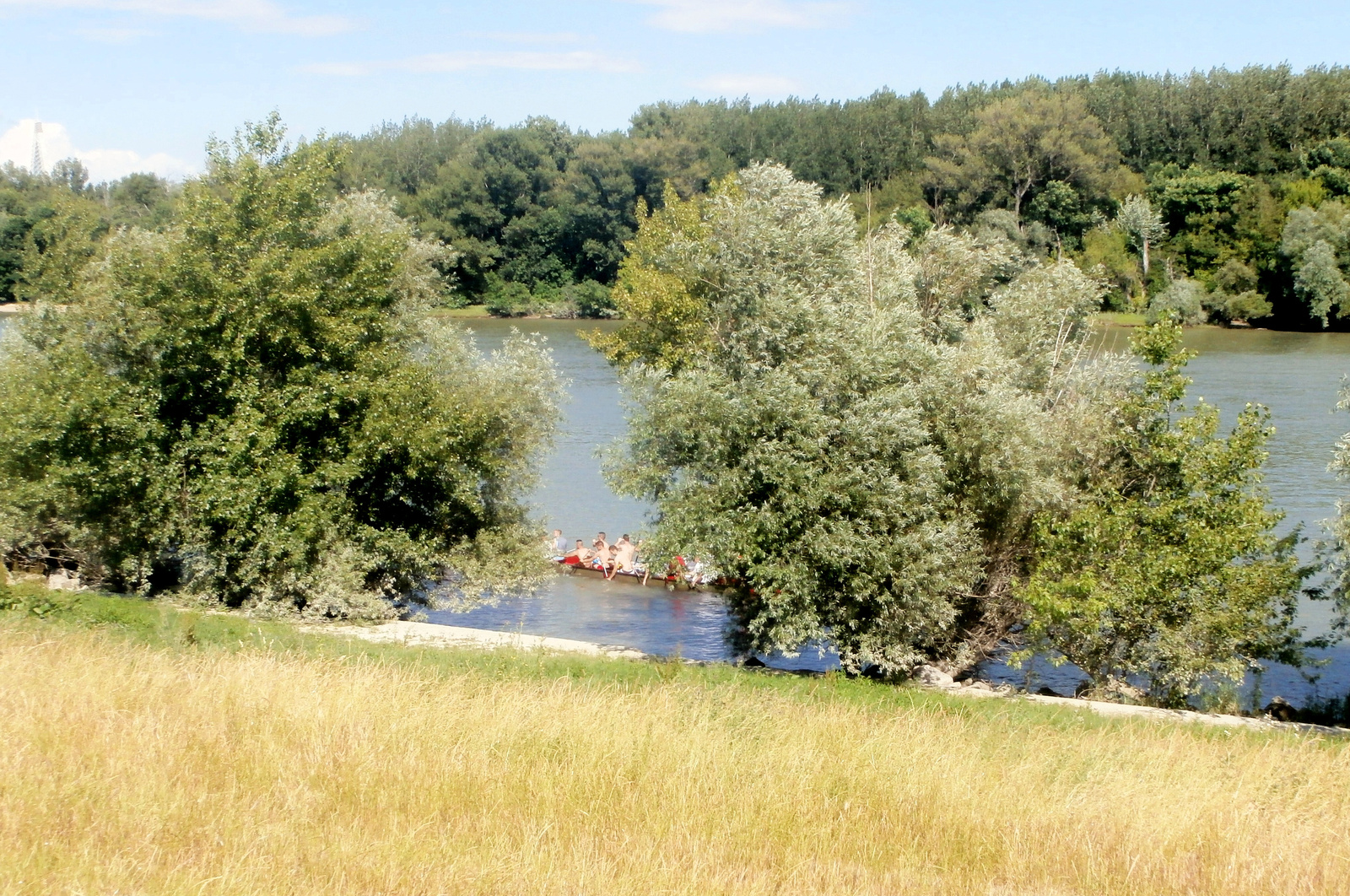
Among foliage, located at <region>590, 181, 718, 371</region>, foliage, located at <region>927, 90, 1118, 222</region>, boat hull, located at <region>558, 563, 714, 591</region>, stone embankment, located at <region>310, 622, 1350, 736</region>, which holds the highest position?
foliage, located at <region>927, 90, 1118, 222</region>

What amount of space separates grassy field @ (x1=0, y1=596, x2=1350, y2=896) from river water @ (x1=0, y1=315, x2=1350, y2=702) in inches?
382

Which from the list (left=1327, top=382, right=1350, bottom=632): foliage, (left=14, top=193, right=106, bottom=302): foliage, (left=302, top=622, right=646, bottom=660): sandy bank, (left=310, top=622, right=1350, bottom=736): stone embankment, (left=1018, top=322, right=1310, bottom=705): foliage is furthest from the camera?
(left=14, top=193, right=106, bottom=302): foliage

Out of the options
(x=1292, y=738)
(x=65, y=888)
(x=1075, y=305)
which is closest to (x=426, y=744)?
(x=65, y=888)

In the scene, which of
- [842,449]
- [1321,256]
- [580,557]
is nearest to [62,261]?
[580,557]

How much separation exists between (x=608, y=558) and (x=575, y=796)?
2440 cm

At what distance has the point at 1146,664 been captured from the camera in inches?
698

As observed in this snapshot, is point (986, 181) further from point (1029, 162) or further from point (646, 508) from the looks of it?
point (646, 508)

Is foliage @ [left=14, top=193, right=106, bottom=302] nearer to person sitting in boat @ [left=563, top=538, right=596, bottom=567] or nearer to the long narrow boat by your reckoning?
the long narrow boat

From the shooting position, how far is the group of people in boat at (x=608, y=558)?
104 feet

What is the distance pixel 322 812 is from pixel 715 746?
2801 mm

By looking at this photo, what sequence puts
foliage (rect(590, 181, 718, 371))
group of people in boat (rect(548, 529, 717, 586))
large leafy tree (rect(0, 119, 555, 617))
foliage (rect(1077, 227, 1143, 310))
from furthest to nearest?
foliage (rect(1077, 227, 1143, 310)) → group of people in boat (rect(548, 529, 717, 586)) → foliage (rect(590, 181, 718, 371)) → large leafy tree (rect(0, 119, 555, 617))

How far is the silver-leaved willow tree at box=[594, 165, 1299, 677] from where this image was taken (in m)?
16.4

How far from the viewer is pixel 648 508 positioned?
1286 inches

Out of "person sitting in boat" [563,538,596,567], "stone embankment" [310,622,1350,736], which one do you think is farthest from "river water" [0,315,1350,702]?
"stone embankment" [310,622,1350,736]
